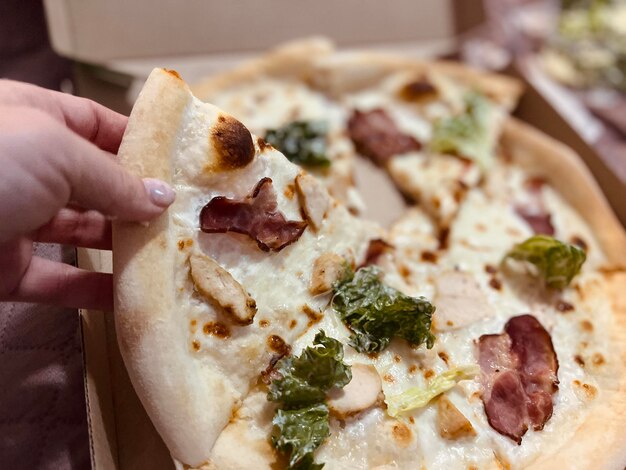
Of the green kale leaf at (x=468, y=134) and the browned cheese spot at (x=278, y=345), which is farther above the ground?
the browned cheese spot at (x=278, y=345)

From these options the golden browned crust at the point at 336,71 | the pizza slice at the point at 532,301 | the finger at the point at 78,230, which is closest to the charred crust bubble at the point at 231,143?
the finger at the point at 78,230

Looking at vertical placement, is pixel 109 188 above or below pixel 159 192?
above

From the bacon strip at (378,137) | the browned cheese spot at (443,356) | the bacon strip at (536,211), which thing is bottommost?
the bacon strip at (536,211)

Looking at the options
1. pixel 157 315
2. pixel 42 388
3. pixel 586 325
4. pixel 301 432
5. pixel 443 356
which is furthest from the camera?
pixel 586 325

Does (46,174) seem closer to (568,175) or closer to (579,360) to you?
(579,360)

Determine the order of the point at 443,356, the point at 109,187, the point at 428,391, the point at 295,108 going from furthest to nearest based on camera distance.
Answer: the point at 295,108, the point at 443,356, the point at 428,391, the point at 109,187

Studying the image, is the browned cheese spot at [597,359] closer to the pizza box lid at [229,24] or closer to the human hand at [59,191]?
the human hand at [59,191]

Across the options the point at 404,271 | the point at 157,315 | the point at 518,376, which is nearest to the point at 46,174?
the point at 157,315

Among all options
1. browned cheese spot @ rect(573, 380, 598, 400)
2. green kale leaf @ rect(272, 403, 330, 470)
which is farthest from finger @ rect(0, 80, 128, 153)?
browned cheese spot @ rect(573, 380, 598, 400)
